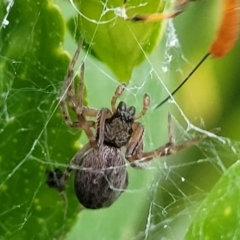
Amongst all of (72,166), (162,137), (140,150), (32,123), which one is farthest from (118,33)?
(162,137)

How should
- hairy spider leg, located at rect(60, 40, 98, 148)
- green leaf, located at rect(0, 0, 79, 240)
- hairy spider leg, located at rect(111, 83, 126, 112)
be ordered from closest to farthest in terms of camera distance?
green leaf, located at rect(0, 0, 79, 240) < hairy spider leg, located at rect(60, 40, 98, 148) < hairy spider leg, located at rect(111, 83, 126, 112)

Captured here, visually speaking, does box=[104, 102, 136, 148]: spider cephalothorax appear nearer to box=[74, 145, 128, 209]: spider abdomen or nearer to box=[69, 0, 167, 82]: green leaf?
box=[74, 145, 128, 209]: spider abdomen

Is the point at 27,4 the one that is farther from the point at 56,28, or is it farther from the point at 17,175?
the point at 17,175

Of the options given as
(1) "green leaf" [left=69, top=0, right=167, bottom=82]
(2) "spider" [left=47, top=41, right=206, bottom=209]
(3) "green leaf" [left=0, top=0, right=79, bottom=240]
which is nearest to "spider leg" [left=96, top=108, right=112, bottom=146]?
(2) "spider" [left=47, top=41, right=206, bottom=209]

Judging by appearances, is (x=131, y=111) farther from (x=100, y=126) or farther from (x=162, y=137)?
(x=162, y=137)

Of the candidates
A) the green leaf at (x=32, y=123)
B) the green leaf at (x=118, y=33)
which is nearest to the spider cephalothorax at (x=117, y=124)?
the green leaf at (x=32, y=123)

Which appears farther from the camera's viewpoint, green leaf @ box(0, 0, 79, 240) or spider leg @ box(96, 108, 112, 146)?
spider leg @ box(96, 108, 112, 146)
